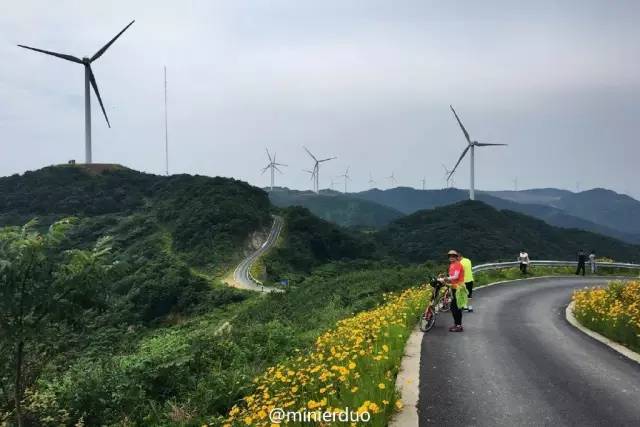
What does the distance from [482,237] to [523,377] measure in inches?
5332

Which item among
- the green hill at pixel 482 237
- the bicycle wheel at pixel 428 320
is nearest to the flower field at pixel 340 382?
the bicycle wheel at pixel 428 320

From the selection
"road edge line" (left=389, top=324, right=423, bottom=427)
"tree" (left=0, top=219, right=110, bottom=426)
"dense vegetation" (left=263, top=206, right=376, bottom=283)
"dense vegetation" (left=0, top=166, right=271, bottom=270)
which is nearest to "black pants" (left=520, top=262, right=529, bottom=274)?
"road edge line" (left=389, top=324, right=423, bottom=427)

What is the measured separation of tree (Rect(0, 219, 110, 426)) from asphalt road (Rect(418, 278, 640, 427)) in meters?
6.36

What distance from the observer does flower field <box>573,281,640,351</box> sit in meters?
11.5

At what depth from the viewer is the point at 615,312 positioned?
12.9 m

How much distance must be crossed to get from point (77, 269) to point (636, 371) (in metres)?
10.7

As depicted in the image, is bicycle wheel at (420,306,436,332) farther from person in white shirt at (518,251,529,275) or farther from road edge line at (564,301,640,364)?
person in white shirt at (518,251,529,275)

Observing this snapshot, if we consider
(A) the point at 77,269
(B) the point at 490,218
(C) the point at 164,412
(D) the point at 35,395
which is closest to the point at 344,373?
(C) the point at 164,412

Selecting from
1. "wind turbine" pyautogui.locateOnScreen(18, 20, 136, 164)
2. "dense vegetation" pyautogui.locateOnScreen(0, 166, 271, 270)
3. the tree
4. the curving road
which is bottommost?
the curving road

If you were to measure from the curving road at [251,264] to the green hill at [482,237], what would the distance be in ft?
116

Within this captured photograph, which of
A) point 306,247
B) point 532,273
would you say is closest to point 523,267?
point 532,273

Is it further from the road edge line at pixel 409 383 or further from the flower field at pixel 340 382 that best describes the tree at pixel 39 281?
the road edge line at pixel 409 383

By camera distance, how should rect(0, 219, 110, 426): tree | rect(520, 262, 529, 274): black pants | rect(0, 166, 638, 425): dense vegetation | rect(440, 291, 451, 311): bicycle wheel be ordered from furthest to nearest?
rect(520, 262, 529, 274): black pants, rect(440, 291, 451, 311): bicycle wheel, rect(0, 166, 638, 425): dense vegetation, rect(0, 219, 110, 426): tree

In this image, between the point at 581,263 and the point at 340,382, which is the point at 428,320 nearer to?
the point at 340,382
